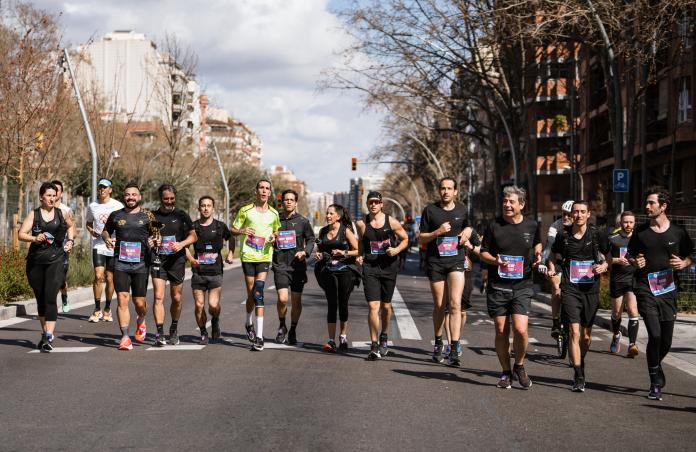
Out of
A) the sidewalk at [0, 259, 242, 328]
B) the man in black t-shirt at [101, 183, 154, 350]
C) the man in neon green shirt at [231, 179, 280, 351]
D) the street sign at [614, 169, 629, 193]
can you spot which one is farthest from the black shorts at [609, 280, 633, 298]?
the street sign at [614, 169, 629, 193]

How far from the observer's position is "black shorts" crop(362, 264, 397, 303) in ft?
34.5

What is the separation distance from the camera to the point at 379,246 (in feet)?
34.4

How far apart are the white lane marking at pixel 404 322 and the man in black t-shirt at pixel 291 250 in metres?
2.09

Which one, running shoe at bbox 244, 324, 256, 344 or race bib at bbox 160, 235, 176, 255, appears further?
race bib at bbox 160, 235, 176, 255

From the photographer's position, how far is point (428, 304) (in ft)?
61.1

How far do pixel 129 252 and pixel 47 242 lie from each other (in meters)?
0.90

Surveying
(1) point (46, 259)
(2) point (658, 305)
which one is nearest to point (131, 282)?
(1) point (46, 259)

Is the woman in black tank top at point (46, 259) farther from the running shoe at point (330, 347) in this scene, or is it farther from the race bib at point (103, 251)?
the running shoe at point (330, 347)

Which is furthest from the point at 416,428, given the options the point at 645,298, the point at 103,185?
the point at 103,185

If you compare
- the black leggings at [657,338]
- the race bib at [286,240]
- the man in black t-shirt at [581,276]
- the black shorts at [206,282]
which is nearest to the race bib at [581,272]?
the man in black t-shirt at [581,276]

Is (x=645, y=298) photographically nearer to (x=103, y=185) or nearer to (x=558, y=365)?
(x=558, y=365)

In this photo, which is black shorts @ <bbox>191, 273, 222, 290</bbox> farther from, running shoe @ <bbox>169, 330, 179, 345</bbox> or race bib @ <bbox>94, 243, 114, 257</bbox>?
race bib @ <bbox>94, 243, 114, 257</bbox>

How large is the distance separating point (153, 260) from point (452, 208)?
3526 millimetres

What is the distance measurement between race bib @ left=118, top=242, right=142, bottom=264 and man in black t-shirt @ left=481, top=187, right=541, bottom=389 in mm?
4274
